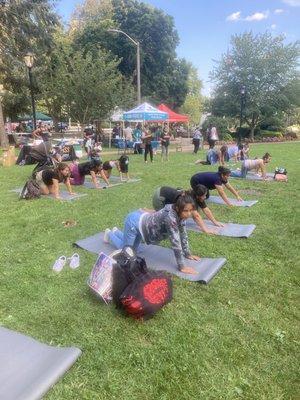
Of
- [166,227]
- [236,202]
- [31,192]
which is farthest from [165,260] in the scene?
[31,192]

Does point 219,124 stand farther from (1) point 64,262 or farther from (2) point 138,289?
(2) point 138,289

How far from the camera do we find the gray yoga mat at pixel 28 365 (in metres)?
2.73

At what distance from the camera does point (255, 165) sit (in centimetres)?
1130

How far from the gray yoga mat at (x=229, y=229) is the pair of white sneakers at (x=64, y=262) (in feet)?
7.33

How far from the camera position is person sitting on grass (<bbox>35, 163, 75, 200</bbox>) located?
8.38 m

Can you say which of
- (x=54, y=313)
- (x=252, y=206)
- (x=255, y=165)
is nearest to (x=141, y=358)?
(x=54, y=313)

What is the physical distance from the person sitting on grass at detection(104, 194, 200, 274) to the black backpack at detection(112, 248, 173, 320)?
0.63 meters

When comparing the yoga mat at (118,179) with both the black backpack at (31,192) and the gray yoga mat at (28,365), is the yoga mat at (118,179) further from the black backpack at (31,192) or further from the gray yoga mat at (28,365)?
the gray yoga mat at (28,365)

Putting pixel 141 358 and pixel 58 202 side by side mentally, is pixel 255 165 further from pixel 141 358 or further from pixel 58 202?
pixel 141 358

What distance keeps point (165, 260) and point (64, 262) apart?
4.39 ft

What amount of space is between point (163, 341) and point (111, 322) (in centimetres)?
57

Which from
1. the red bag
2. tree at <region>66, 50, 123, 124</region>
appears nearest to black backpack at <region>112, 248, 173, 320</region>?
the red bag

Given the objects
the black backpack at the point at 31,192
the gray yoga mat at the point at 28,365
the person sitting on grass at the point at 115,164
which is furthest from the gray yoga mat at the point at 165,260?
the person sitting on grass at the point at 115,164

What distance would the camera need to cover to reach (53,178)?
28.4 ft
